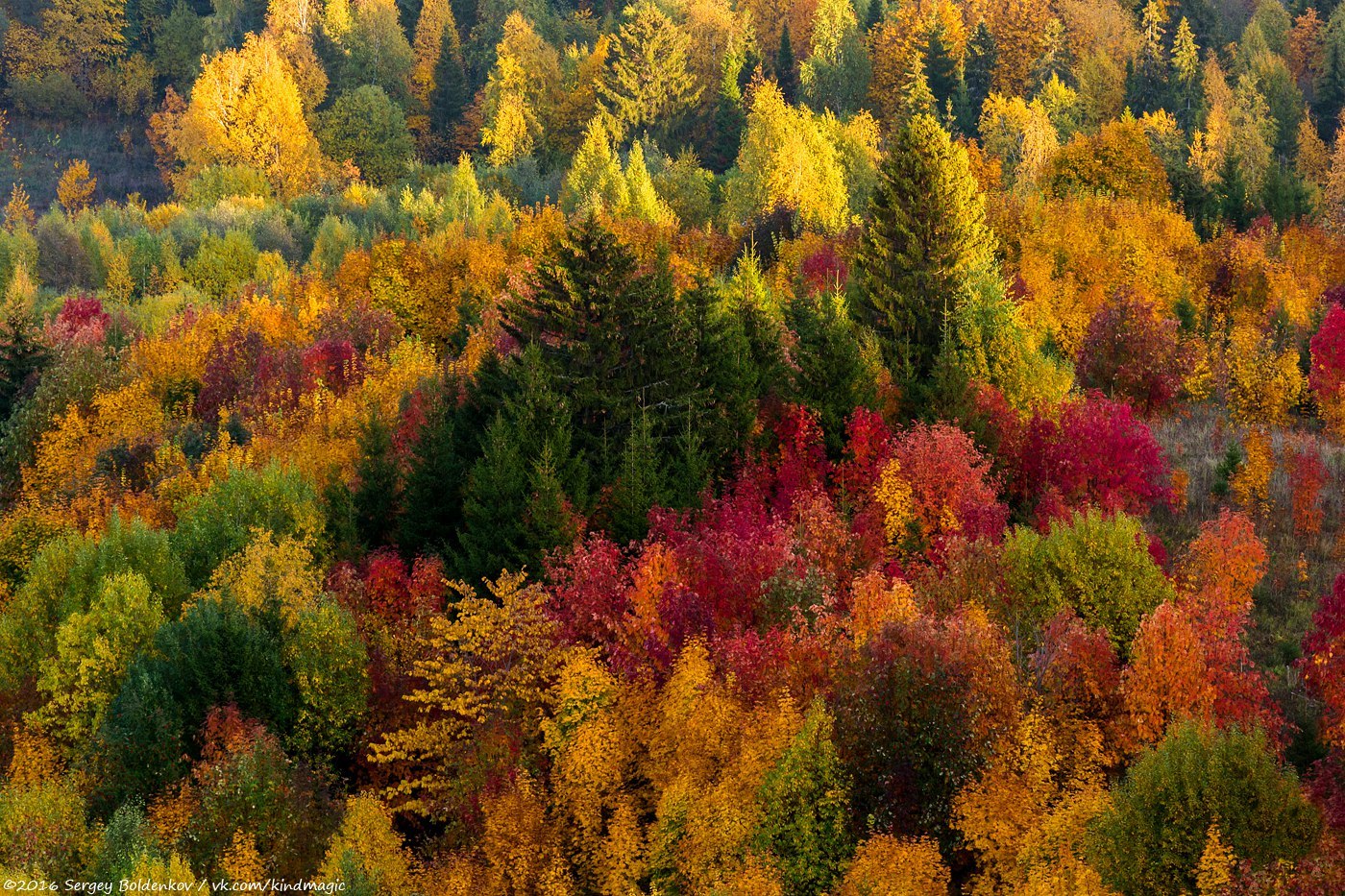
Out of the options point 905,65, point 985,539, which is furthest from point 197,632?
point 905,65

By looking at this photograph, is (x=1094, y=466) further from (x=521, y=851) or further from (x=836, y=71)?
(x=836, y=71)

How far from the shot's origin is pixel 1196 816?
1329 inches

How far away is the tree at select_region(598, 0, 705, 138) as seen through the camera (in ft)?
417

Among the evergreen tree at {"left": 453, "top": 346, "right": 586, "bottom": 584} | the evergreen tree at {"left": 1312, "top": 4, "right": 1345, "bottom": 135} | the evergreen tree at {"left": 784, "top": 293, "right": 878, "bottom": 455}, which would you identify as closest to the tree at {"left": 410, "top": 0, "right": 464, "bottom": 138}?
the evergreen tree at {"left": 1312, "top": 4, "right": 1345, "bottom": 135}

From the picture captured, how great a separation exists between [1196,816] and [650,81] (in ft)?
336

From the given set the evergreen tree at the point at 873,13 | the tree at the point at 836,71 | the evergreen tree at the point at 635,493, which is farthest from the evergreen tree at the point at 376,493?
the evergreen tree at the point at 873,13

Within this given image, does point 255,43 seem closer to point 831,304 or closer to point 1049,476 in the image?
point 831,304

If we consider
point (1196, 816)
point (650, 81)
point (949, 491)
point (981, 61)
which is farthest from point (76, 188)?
point (1196, 816)

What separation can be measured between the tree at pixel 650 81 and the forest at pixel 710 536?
→ 25.8 metres

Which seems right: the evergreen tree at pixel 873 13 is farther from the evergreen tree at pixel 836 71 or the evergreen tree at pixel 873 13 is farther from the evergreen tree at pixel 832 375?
the evergreen tree at pixel 832 375

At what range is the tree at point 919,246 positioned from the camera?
6750 centimetres

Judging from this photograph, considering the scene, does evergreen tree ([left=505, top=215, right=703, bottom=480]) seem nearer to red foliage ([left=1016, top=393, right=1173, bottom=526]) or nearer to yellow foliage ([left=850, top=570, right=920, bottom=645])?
red foliage ([left=1016, top=393, right=1173, bottom=526])

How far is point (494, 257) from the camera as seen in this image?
287 ft

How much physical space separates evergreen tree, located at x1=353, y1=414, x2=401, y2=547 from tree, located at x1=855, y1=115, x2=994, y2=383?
2258 cm
